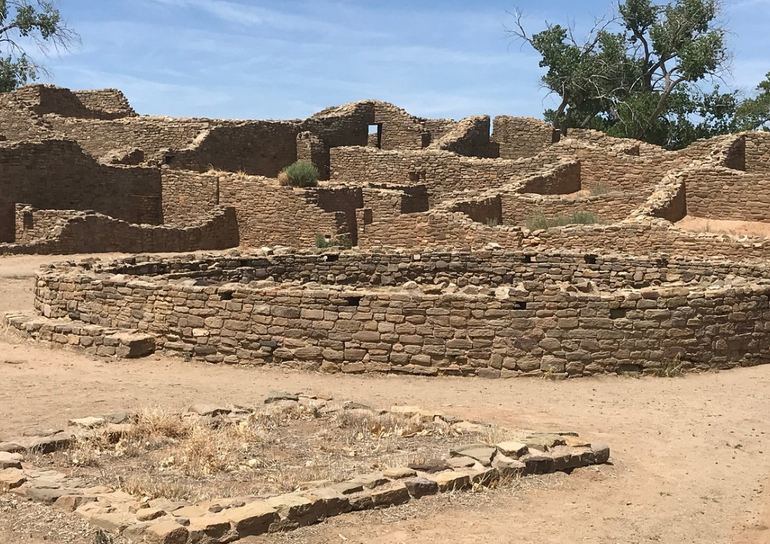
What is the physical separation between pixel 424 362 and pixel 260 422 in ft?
10.2

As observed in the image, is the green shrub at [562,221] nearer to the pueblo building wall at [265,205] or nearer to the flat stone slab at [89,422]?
the pueblo building wall at [265,205]

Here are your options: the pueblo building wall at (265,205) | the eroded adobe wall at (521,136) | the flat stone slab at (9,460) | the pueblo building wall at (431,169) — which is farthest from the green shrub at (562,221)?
the flat stone slab at (9,460)

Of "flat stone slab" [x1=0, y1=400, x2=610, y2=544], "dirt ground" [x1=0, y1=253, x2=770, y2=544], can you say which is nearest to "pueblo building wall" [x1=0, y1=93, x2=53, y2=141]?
"dirt ground" [x1=0, y1=253, x2=770, y2=544]

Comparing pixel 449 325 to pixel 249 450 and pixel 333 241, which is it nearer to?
pixel 249 450

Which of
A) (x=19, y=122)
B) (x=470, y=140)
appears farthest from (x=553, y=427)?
(x=470, y=140)

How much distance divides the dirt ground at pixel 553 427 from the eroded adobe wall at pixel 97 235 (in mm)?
9161

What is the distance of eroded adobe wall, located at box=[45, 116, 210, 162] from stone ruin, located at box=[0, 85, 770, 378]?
0.21ft

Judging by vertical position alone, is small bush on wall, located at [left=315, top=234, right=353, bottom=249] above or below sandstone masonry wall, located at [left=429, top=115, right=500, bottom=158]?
below

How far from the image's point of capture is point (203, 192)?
26.3 metres

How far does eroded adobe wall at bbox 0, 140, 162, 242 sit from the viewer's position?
24.4 m

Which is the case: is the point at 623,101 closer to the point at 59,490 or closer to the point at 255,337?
the point at 255,337

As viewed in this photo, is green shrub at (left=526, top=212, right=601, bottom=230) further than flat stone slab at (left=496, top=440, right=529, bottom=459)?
Yes

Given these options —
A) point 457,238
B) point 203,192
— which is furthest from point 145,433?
point 203,192

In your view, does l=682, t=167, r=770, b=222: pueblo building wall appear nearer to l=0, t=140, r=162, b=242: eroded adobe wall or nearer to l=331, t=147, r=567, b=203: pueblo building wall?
l=331, t=147, r=567, b=203: pueblo building wall
